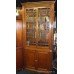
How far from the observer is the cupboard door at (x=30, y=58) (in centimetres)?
566

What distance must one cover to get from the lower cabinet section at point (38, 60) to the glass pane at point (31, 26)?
0.34 m

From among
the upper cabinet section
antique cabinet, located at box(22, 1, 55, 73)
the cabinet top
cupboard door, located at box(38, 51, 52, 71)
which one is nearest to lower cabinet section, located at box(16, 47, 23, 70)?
antique cabinet, located at box(22, 1, 55, 73)

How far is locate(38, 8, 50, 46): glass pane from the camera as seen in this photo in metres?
5.45

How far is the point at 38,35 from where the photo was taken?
5.55 m

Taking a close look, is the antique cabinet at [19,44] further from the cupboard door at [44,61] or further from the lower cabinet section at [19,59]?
the cupboard door at [44,61]

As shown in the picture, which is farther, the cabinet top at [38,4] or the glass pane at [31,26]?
the glass pane at [31,26]

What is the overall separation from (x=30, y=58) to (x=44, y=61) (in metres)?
0.54

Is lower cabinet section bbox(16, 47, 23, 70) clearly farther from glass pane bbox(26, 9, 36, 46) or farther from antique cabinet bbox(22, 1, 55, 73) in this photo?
glass pane bbox(26, 9, 36, 46)

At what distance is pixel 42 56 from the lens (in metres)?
5.46

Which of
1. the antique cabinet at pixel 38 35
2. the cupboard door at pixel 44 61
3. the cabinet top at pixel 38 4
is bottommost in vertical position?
the cupboard door at pixel 44 61

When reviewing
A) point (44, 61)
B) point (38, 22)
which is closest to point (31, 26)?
point (38, 22)

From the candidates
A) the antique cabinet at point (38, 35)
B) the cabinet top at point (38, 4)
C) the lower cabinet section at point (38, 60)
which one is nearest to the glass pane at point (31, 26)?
the antique cabinet at point (38, 35)
